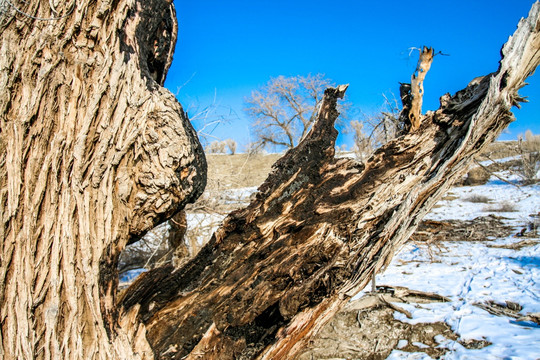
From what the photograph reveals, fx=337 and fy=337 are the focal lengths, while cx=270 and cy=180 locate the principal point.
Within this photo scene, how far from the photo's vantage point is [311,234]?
2051mm

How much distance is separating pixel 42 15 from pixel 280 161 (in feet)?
4.74

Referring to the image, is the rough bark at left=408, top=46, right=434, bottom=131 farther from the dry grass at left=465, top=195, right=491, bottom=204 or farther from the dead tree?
the dry grass at left=465, top=195, right=491, bottom=204

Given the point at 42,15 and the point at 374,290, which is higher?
the point at 42,15

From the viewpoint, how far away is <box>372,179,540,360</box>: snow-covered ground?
3.73 metres

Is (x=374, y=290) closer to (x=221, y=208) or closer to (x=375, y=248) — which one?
(x=375, y=248)

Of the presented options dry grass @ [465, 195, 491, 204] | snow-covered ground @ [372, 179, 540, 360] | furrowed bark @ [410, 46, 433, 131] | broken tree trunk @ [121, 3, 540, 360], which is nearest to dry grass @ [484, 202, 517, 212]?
dry grass @ [465, 195, 491, 204]

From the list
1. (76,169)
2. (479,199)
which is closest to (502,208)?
(479,199)

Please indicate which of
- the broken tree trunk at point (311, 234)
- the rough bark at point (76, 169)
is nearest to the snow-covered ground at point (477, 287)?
the broken tree trunk at point (311, 234)

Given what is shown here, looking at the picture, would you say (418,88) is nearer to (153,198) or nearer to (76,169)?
(153,198)

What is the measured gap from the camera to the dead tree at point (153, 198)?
152 cm

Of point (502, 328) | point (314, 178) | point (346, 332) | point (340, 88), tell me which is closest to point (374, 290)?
point (346, 332)

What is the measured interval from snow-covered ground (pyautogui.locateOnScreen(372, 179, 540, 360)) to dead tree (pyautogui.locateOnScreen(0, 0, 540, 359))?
2421 millimetres

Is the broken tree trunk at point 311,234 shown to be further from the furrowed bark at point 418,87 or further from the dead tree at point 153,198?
the furrowed bark at point 418,87

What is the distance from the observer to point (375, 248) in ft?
7.25
